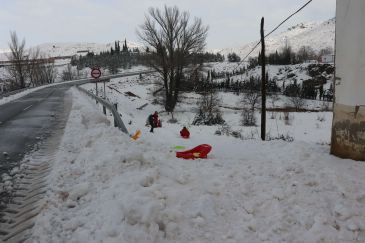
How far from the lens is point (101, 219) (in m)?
4.06

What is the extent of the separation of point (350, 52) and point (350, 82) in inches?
20.0

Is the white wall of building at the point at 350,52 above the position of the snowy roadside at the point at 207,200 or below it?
above

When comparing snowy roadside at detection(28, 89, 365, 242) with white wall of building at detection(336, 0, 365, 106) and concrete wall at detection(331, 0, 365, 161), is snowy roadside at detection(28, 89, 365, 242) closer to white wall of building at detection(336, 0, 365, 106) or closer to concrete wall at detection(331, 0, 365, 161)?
concrete wall at detection(331, 0, 365, 161)

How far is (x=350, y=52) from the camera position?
5469 millimetres

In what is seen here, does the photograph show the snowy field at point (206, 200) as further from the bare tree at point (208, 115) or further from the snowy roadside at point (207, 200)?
the bare tree at point (208, 115)

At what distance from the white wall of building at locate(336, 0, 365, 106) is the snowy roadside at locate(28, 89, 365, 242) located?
1.15 m

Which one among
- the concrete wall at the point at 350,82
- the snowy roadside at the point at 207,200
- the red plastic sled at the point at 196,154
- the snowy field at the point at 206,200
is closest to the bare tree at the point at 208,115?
the red plastic sled at the point at 196,154

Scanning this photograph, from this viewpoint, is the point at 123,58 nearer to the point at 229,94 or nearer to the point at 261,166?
the point at 229,94

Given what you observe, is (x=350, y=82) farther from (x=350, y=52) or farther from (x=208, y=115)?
(x=208, y=115)

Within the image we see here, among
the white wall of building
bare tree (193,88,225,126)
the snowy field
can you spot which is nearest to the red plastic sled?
the snowy field

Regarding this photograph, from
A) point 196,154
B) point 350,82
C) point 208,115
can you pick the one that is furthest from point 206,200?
point 208,115

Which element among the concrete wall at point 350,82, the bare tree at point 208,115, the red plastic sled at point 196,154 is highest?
the concrete wall at point 350,82

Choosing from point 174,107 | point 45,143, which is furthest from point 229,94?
point 45,143

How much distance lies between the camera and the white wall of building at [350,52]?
5277 mm
